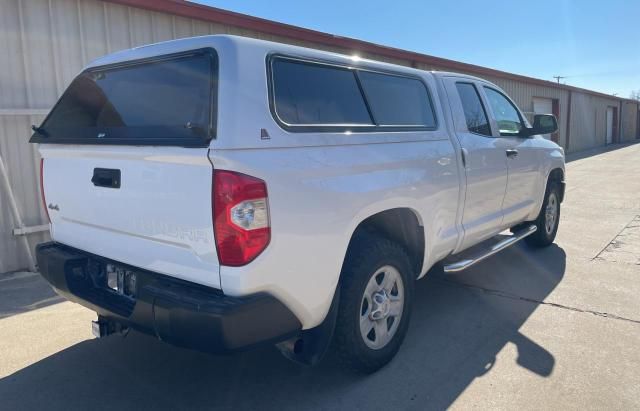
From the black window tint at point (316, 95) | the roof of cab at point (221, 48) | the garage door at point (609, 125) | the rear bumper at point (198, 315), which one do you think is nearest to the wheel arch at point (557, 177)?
the roof of cab at point (221, 48)

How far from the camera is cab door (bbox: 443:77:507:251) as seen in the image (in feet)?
13.3

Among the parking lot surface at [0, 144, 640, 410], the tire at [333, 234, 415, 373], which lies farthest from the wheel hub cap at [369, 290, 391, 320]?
the parking lot surface at [0, 144, 640, 410]

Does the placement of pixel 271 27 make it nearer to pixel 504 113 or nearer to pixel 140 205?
pixel 504 113

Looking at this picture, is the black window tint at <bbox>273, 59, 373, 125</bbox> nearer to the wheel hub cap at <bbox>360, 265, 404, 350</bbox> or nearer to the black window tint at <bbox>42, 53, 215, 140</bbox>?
the black window tint at <bbox>42, 53, 215, 140</bbox>

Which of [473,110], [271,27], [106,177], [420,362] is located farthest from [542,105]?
[106,177]

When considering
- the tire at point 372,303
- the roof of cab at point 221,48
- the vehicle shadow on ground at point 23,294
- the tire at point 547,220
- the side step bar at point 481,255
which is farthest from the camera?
the tire at point 547,220

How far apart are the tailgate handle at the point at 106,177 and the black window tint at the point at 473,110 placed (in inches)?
112

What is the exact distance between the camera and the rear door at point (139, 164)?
7.69 ft

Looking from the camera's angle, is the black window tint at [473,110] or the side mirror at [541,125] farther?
the side mirror at [541,125]

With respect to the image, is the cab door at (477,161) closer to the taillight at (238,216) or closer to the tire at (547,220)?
the tire at (547,220)

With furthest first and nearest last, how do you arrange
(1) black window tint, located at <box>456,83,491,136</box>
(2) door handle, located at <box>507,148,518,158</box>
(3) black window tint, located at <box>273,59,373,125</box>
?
(2) door handle, located at <box>507,148,518,158</box> < (1) black window tint, located at <box>456,83,491,136</box> < (3) black window tint, located at <box>273,59,373,125</box>

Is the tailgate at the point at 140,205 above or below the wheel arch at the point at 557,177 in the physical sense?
above

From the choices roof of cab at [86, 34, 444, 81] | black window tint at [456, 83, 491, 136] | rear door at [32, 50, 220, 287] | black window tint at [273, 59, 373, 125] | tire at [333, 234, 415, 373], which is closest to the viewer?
rear door at [32, 50, 220, 287]

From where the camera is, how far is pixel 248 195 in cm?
226
